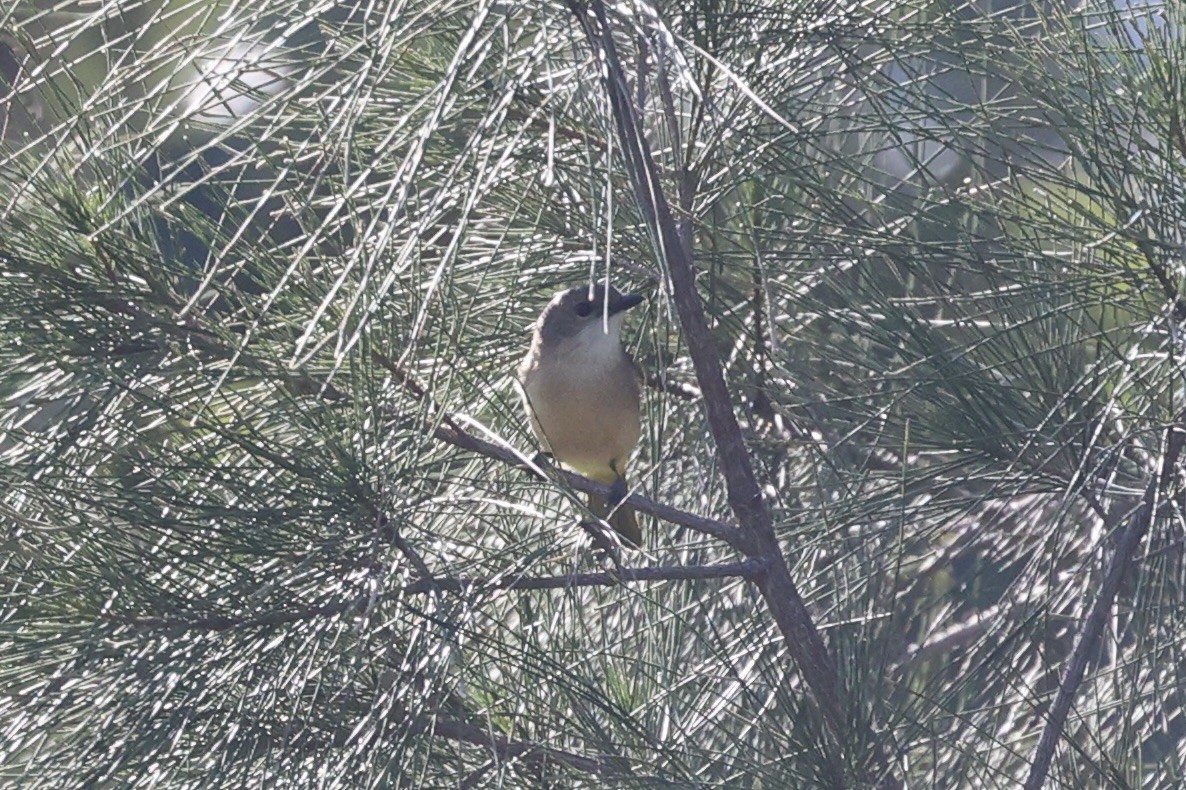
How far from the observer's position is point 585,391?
2605 mm

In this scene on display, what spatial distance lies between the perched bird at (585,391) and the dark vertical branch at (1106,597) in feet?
3.20

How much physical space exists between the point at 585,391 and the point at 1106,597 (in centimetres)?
119

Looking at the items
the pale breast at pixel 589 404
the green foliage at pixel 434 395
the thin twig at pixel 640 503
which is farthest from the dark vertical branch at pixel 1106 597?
the pale breast at pixel 589 404

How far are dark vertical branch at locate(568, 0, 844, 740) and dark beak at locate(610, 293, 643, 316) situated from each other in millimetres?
398

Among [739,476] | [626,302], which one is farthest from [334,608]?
[626,302]

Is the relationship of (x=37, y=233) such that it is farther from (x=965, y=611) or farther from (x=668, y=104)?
(x=965, y=611)

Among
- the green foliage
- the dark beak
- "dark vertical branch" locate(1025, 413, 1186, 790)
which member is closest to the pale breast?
the dark beak

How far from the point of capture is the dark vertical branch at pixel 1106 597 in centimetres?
158

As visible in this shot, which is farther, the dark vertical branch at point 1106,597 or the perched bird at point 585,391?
the perched bird at point 585,391

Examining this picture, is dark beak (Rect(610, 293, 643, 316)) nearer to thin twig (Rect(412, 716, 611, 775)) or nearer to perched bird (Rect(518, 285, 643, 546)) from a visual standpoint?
perched bird (Rect(518, 285, 643, 546))

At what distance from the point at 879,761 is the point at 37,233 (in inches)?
48.3

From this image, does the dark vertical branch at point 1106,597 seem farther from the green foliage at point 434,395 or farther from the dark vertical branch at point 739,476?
the dark vertical branch at point 739,476

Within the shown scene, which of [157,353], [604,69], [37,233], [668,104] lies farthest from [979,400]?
[37,233]

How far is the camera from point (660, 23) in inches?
42.8
